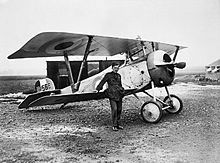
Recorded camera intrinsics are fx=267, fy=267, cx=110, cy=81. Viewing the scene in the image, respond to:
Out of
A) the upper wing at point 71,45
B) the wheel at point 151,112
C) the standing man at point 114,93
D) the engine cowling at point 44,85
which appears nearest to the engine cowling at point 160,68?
the upper wing at point 71,45

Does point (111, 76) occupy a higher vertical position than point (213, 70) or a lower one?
lower

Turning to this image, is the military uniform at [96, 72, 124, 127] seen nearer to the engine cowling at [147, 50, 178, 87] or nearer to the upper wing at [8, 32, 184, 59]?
the upper wing at [8, 32, 184, 59]

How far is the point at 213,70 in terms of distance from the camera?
6.95 ft

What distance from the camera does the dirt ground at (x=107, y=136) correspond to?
1.63 metres

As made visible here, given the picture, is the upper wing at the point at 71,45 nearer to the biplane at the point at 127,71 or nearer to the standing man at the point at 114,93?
the biplane at the point at 127,71

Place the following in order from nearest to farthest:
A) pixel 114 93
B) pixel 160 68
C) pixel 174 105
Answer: pixel 114 93, pixel 160 68, pixel 174 105

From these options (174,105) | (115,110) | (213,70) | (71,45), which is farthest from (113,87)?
(174,105)

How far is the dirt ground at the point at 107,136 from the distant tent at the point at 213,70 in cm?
22

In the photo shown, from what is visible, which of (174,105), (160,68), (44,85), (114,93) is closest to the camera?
(114,93)

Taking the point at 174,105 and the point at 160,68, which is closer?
the point at 160,68

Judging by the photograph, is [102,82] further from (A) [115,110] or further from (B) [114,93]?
(A) [115,110]

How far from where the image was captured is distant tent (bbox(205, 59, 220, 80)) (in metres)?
2.01

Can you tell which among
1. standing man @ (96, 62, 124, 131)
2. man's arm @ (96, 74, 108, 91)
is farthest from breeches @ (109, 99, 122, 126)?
man's arm @ (96, 74, 108, 91)

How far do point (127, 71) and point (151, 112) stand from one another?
524 mm
